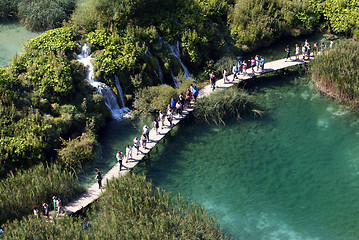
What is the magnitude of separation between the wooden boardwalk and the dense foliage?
14.3 m

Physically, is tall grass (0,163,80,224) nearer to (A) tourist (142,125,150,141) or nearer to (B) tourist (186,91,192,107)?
(A) tourist (142,125,150,141)

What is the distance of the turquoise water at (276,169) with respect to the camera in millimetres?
27859

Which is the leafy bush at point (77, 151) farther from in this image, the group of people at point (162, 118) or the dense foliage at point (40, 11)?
the dense foliage at point (40, 11)

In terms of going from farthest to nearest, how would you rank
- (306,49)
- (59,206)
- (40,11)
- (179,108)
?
(40,11) → (306,49) → (179,108) → (59,206)

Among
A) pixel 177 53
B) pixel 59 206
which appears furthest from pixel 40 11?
pixel 59 206

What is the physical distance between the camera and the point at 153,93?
3622 cm

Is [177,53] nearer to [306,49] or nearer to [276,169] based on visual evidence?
[306,49]

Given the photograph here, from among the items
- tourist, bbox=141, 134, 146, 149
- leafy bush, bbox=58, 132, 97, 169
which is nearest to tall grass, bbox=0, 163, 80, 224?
leafy bush, bbox=58, 132, 97, 169

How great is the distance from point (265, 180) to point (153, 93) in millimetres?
10827

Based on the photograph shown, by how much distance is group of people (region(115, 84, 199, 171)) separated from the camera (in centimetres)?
3121

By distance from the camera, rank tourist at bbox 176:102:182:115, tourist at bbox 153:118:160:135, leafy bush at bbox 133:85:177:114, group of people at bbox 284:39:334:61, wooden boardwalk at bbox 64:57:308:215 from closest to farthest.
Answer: wooden boardwalk at bbox 64:57:308:215 < tourist at bbox 153:118:160:135 < tourist at bbox 176:102:182:115 < leafy bush at bbox 133:85:177:114 < group of people at bbox 284:39:334:61

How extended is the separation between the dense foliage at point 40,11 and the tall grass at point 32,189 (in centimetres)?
1697

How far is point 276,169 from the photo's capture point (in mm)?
31484

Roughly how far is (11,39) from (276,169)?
25.0m
